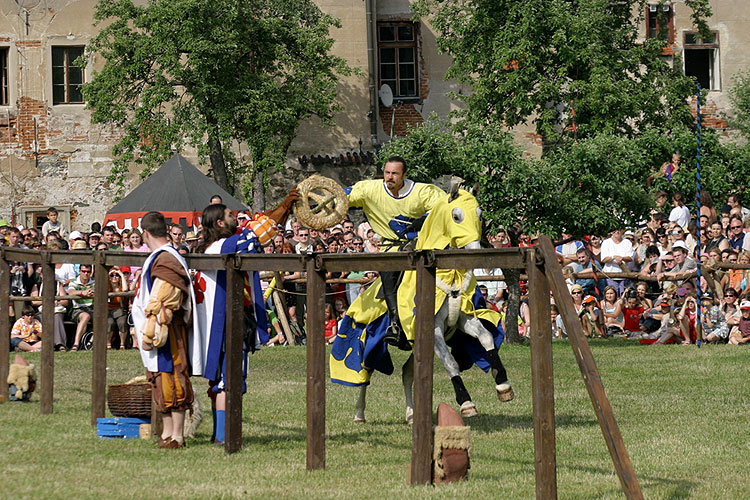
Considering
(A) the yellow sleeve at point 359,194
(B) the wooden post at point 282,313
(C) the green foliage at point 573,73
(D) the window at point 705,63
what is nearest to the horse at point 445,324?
(A) the yellow sleeve at point 359,194

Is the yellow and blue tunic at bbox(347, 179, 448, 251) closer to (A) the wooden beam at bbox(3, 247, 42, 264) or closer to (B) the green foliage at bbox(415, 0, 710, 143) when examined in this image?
(A) the wooden beam at bbox(3, 247, 42, 264)

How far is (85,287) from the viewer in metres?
19.7

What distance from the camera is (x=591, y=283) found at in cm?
2064

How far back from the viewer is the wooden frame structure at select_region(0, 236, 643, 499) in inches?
260

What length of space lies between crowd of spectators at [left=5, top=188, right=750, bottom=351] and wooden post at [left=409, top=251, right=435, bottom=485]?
10.9m

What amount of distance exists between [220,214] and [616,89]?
2027cm

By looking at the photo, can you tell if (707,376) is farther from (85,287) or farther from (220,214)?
(85,287)

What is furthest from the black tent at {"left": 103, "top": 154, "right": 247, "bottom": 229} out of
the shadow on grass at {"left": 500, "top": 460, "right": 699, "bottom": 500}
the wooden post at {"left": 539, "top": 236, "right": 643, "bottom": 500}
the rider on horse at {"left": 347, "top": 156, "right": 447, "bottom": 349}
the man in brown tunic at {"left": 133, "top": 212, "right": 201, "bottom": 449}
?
the wooden post at {"left": 539, "top": 236, "right": 643, "bottom": 500}

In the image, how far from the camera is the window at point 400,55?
35.6m

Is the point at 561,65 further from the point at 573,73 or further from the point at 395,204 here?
the point at 395,204

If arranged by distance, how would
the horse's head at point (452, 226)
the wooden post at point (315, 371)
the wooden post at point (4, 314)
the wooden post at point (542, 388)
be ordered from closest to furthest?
1. the wooden post at point (542, 388)
2. the wooden post at point (315, 371)
3. the horse's head at point (452, 226)
4. the wooden post at point (4, 314)

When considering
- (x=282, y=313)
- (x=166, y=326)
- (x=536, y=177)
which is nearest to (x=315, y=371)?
(x=166, y=326)

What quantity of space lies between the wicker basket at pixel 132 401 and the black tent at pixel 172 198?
12.4m

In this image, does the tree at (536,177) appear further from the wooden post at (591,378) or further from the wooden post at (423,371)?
the wooden post at (591,378)
